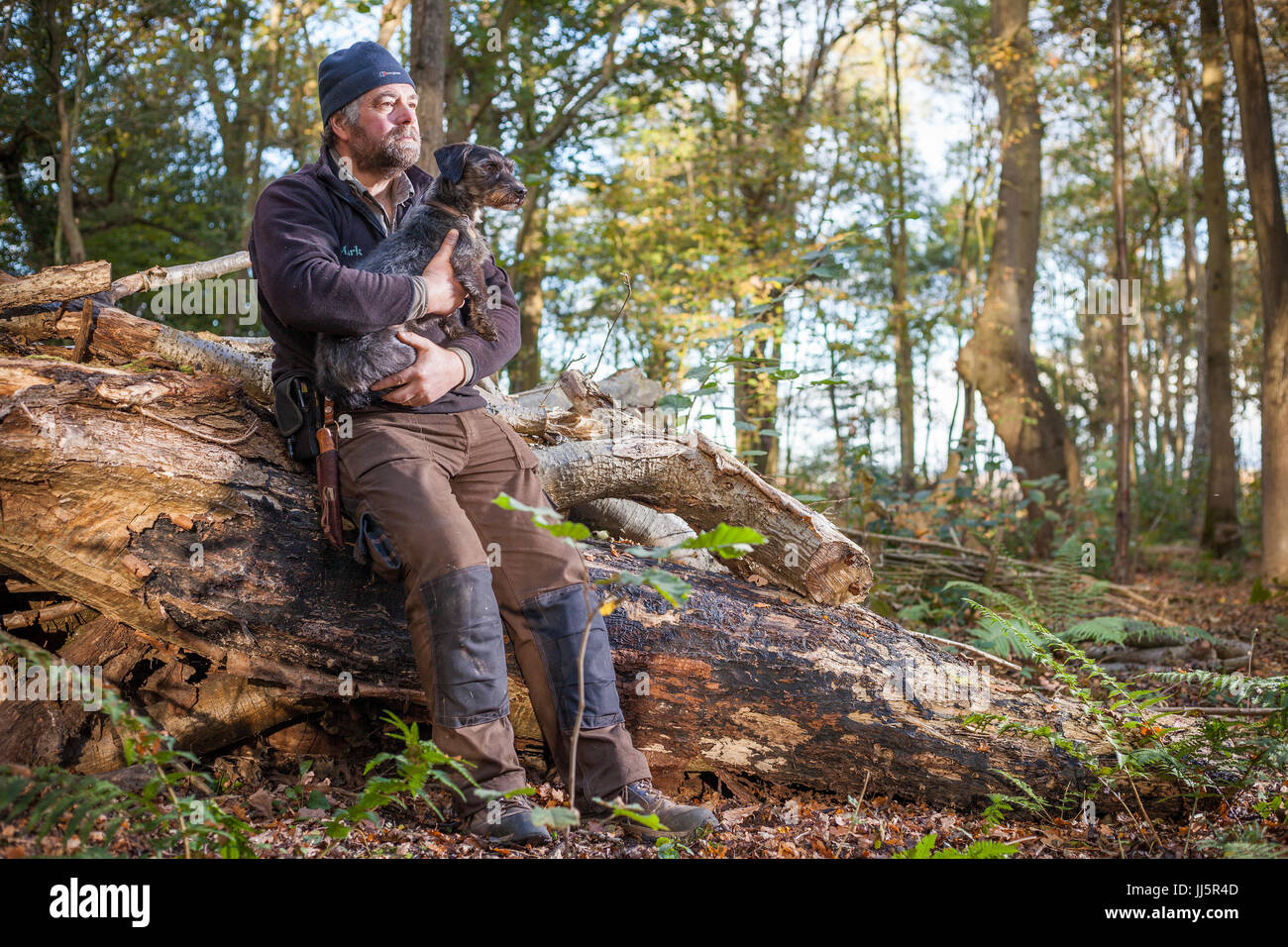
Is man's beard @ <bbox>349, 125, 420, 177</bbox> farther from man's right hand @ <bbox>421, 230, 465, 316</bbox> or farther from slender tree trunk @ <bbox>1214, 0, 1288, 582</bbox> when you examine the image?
slender tree trunk @ <bbox>1214, 0, 1288, 582</bbox>

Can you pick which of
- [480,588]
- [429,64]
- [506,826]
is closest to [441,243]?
[480,588]

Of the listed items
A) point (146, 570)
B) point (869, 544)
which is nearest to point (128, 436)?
point (146, 570)

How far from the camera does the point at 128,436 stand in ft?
10.6

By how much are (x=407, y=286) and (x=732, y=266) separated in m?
10.3

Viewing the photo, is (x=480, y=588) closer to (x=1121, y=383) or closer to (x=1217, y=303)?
(x=1121, y=383)

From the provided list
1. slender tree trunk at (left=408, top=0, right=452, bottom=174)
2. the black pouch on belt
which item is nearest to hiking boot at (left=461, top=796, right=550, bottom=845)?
the black pouch on belt

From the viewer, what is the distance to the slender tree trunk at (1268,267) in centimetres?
943

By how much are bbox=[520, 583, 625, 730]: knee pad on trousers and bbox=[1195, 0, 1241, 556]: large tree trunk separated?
12.9 m

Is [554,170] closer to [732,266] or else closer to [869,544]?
[732,266]

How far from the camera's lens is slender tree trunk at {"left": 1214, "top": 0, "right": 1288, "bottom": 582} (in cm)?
943

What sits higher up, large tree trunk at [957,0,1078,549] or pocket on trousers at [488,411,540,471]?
large tree trunk at [957,0,1078,549]
